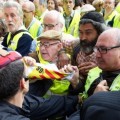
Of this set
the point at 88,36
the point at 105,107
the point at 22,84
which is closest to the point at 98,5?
the point at 88,36

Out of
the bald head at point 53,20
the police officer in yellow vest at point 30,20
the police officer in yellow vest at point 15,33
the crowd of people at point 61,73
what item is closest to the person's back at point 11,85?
the crowd of people at point 61,73

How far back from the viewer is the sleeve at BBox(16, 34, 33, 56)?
14.1 feet

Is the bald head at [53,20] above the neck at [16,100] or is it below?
below

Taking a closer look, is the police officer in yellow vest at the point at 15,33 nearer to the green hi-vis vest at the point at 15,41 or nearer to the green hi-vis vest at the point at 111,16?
the green hi-vis vest at the point at 15,41

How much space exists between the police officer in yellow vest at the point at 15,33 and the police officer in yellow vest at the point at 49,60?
85 cm

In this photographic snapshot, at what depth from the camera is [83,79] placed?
3.25 meters

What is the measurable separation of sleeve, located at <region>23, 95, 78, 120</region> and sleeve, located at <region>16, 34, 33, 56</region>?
50.0 inches

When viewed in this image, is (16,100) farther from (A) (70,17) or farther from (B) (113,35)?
(A) (70,17)

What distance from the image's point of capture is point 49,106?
3.03 m

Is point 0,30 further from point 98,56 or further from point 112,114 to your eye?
point 112,114

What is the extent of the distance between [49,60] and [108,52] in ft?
2.19

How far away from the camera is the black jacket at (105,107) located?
1651 mm

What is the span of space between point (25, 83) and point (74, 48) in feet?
4.23

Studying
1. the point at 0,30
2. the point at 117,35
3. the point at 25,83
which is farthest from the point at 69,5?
the point at 25,83
